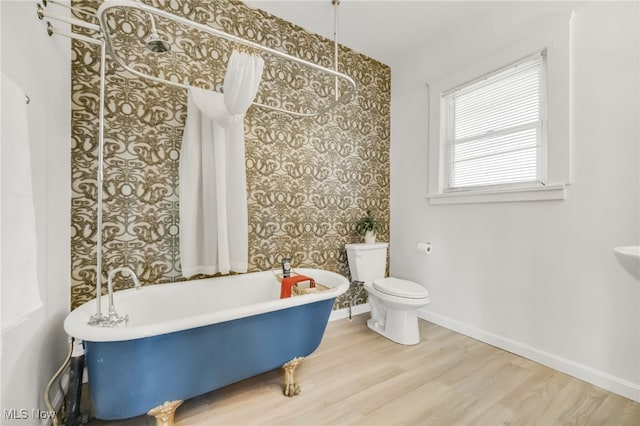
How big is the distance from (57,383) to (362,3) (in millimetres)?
3047

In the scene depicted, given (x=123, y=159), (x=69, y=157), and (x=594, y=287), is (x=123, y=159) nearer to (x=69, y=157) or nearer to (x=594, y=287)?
(x=69, y=157)

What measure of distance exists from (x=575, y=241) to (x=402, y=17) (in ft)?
6.78

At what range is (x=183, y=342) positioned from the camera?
3.95 feet

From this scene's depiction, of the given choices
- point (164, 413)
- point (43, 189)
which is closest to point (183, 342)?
point (164, 413)

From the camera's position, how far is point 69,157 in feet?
5.15

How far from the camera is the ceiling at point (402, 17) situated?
200 cm

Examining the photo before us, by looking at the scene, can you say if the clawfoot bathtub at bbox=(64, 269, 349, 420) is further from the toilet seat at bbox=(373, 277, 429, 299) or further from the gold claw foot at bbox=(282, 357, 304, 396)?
the toilet seat at bbox=(373, 277, 429, 299)

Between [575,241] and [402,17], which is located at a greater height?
[402,17]

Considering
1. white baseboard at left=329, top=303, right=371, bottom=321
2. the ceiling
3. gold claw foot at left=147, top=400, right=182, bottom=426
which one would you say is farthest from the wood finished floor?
the ceiling

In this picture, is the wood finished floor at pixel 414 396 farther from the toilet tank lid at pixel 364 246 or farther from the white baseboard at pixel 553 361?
the toilet tank lid at pixel 364 246

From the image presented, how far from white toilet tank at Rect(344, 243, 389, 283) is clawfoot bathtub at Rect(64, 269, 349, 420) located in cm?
72

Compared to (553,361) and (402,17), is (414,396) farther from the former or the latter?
(402,17)

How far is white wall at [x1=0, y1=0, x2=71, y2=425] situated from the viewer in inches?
38.9

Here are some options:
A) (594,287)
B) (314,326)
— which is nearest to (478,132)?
(594,287)
